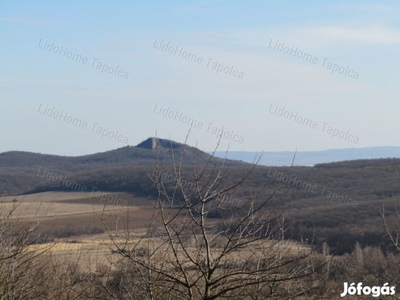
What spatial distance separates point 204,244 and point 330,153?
315ft

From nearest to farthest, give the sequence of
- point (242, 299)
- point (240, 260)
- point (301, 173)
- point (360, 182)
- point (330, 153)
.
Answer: point (242, 299), point (240, 260), point (360, 182), point (301, 173), point (330, 153)

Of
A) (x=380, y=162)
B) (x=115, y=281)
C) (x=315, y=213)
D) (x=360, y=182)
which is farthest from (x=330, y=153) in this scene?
(x=115, y=281)

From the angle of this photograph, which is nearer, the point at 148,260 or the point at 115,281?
the point at 148,260

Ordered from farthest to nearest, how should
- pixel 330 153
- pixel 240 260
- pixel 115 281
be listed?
pixel 330 153 < pixel 115 281 < pixel 240 260

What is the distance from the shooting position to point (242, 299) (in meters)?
5.94

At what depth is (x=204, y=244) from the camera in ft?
20.1

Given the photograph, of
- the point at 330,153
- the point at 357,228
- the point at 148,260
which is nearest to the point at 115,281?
the point at 148,260

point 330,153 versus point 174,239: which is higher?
point 330,153

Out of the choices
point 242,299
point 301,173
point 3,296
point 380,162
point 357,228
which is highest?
point 380,162

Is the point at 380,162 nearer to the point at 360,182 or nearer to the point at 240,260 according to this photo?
the point at 360,182

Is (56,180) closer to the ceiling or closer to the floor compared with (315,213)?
closer to the floor

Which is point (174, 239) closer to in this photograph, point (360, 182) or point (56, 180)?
point (360, 182)

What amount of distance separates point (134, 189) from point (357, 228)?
17876mm

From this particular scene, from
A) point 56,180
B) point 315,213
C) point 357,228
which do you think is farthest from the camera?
point 56,180
